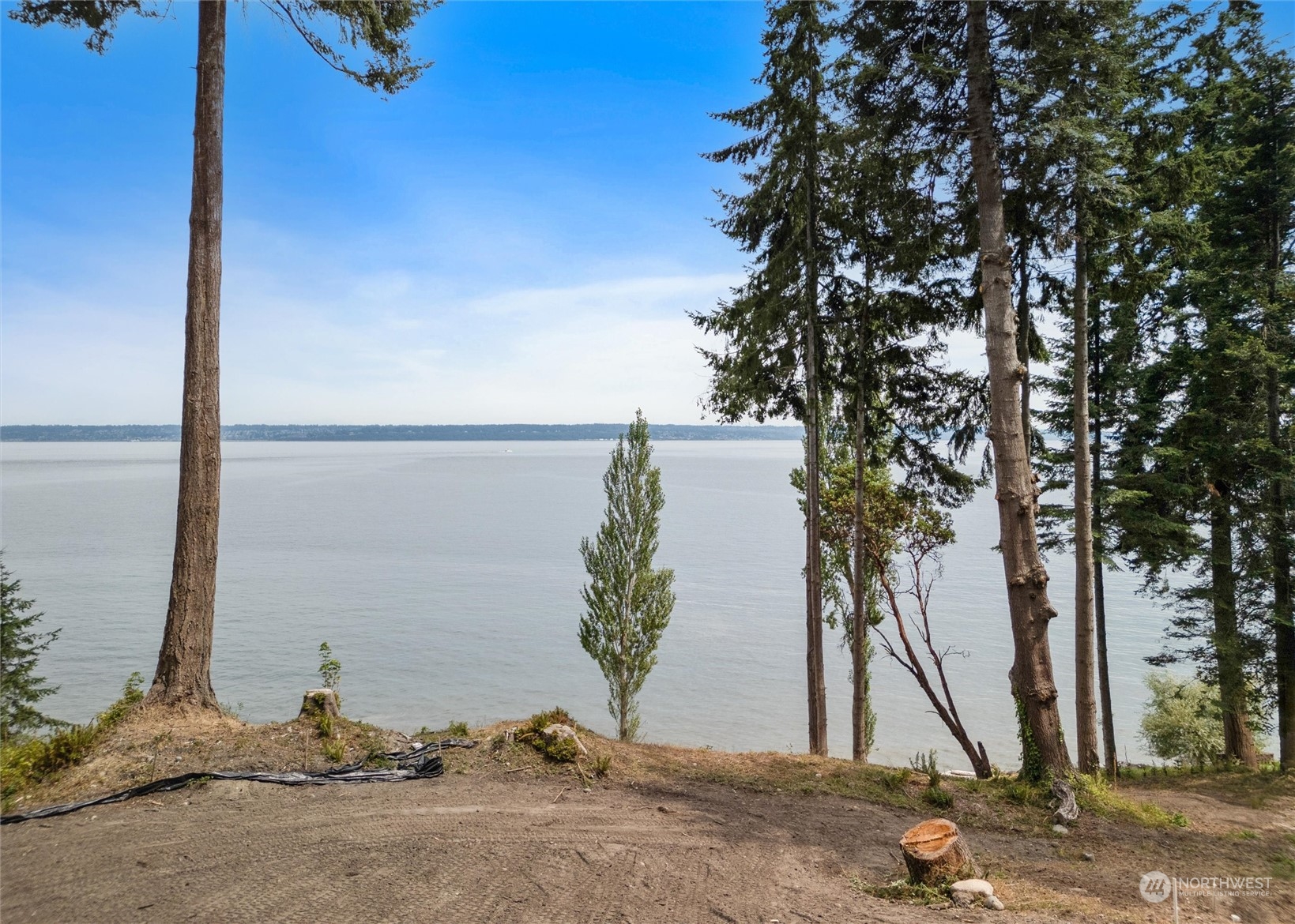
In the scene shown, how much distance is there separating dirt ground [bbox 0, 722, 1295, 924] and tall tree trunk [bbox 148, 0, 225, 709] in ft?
2.68

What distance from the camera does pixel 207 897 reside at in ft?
11.4

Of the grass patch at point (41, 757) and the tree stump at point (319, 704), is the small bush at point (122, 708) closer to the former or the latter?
the grass patch at point (41, 757)

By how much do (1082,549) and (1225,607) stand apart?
559cm

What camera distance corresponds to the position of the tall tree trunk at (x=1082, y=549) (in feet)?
25.6

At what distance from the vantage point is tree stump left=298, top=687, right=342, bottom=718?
6.27 meters

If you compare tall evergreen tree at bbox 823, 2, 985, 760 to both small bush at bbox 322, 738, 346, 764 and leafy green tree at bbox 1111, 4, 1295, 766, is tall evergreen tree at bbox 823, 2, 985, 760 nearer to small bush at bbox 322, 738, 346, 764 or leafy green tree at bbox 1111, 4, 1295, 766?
leafy green tree at bbox 1111, 4, 1295, 766

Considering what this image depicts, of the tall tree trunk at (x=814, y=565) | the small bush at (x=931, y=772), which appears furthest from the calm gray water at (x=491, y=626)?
the small bush at (x=931, y=772)

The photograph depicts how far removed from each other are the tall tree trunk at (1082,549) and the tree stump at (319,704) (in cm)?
850

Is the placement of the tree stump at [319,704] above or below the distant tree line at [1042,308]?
below

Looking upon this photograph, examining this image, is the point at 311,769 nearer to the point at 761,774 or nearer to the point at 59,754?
the point at 59,754

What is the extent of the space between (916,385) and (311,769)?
8.98 metres

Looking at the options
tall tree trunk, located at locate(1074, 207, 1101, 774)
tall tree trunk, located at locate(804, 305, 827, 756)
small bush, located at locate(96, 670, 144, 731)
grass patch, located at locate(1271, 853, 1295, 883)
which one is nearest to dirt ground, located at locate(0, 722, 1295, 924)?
grass patch, located at locate(1271, 853, 1295, 883)

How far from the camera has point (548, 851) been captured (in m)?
4.18

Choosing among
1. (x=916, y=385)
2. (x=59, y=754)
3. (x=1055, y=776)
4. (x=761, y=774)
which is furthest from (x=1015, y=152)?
(x=59, y=754)
